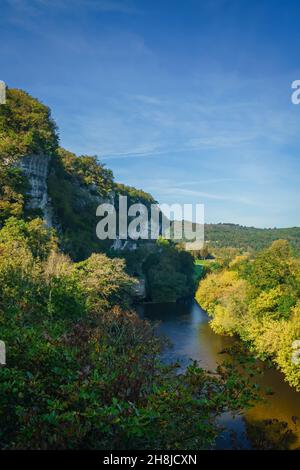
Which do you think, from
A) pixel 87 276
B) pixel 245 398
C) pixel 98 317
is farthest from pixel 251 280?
pixel 245 398

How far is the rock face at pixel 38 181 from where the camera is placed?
49.1 metres

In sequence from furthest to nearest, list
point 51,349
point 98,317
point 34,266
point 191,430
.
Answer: point 34,266, point 98,317, point 51,349, point 191,430

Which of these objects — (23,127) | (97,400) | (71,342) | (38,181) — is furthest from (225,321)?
(97,400)

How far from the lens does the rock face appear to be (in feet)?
161

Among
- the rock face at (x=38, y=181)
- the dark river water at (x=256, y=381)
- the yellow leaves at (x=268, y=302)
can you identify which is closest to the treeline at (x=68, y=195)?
the rock face at (x=38, y=181)

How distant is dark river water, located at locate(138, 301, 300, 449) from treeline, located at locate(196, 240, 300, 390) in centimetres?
170

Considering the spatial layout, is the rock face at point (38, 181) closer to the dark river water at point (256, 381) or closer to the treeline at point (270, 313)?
the dark river water at point (256, 381)

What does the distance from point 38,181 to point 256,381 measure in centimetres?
3501

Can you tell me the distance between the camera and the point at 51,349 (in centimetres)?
977

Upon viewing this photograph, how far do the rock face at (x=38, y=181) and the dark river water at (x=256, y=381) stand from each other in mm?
20724

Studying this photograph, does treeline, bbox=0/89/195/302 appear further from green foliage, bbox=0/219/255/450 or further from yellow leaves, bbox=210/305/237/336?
green foliage, bbox=0/219/255/450

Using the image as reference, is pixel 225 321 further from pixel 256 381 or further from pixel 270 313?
pixel 256 381

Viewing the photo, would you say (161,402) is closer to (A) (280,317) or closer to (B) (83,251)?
(A) (280,317)

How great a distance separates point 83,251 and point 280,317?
29860 millimetres
